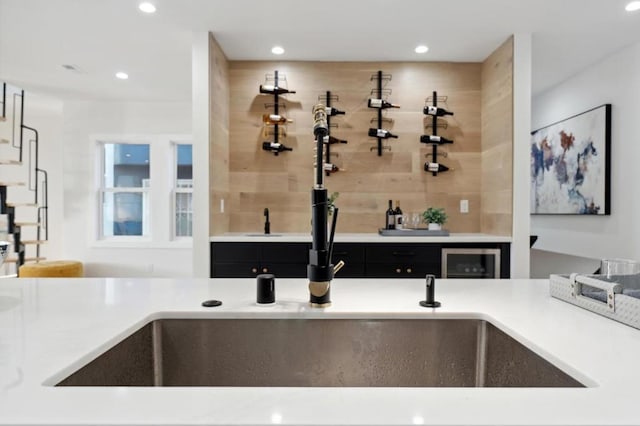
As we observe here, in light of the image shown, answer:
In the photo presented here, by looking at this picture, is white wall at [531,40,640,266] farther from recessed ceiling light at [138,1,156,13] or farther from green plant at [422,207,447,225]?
recessed ceiling light at [138,1,156,13]

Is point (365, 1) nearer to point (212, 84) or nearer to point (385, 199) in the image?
point (212, 84)

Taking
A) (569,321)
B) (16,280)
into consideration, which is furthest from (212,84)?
(569,321)

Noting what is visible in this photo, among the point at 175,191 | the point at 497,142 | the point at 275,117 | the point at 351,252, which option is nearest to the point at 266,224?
the point at 351,252

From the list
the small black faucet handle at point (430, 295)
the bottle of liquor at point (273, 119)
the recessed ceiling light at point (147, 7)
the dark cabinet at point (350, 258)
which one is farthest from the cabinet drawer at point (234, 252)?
the small black faucet handle at point (430, 295)

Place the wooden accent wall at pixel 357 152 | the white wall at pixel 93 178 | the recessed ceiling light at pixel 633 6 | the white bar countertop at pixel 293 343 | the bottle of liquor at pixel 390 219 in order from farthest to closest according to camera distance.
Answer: the white wall at pixel 93 178
the wooden accent wall at pixel 357 152
the bottle of liquor at pixel 390 219
the recessed ceiling light at pixel 633 6
the white bar countertop at pixel 293 343

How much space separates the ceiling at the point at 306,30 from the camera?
9.02ft

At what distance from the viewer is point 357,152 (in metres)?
3.76

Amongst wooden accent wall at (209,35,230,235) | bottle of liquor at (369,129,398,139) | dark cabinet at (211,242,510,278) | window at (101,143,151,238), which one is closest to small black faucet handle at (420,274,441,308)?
Result: dark cabinet at (211,242,510,278)

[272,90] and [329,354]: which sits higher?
[272,90]

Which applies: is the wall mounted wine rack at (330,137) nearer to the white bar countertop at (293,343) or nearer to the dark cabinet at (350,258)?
Answer: the dark cabinet at (350,258)

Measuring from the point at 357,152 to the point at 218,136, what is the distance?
1311 mm

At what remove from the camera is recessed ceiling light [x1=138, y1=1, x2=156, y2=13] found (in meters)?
2.71

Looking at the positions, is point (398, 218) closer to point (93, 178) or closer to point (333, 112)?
point (333, 112)

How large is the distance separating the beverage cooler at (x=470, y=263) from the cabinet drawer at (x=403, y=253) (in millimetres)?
97
